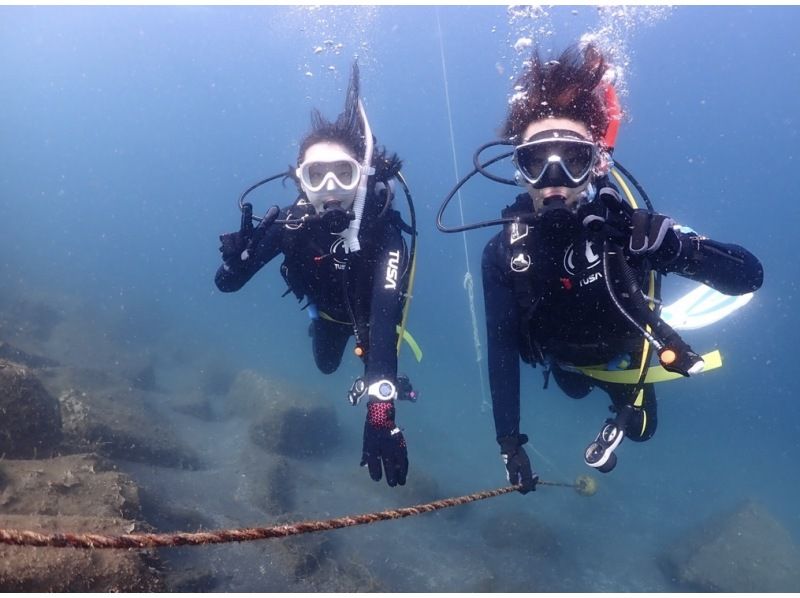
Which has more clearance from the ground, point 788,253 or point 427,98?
point 427,98

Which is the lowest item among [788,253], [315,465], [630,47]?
[315,465]

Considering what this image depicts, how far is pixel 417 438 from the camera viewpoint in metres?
19.3

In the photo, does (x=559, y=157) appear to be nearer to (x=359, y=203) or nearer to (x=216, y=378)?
(x=359, y=203)

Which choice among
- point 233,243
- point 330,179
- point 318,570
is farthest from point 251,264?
point 318,570

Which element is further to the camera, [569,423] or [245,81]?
[245,81]

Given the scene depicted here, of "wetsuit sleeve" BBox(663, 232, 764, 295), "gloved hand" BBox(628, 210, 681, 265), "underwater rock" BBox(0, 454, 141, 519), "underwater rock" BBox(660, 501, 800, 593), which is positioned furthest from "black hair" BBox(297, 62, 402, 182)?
"underwater rock" BBox(660, 501, 800, 593)

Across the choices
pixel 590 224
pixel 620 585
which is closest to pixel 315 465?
pixel 620 585

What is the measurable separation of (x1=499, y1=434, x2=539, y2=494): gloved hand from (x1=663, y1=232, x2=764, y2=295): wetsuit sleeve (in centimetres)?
172

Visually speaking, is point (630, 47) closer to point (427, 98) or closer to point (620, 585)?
point (427, 98)

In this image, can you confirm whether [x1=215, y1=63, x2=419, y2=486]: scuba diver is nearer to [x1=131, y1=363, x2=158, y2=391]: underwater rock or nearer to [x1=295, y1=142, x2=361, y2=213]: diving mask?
[x1=295, y1=142, x2=361, y2=213]: diving mask

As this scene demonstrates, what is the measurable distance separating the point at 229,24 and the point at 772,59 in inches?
4165

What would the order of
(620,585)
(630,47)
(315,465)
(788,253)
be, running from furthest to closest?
1. (788,253)
2. (630,47)
3. (315,465)
4. (620,585)

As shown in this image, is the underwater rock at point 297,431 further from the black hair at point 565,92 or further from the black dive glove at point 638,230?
the black dive glove at point 638,230

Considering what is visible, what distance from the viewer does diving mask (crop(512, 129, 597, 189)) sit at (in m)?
3.60
